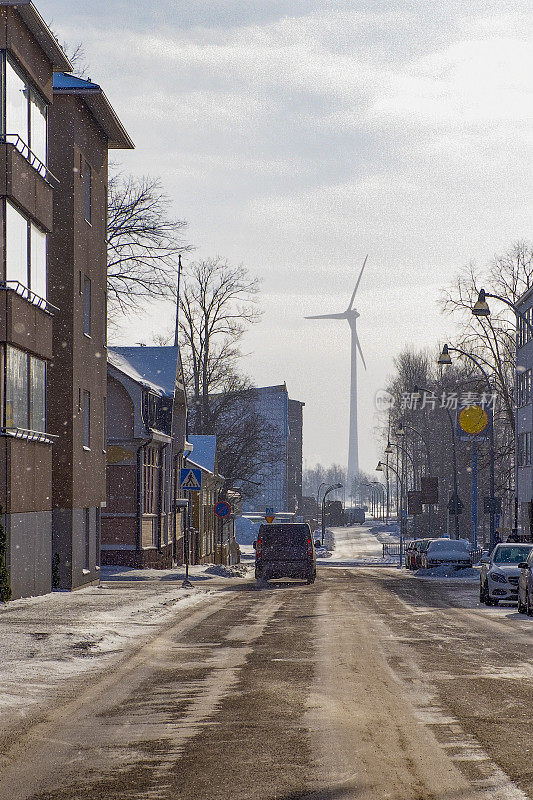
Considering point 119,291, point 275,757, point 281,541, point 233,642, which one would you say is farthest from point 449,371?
point 275,757

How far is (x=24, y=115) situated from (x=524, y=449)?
4041 cm

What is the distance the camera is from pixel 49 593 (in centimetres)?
2505

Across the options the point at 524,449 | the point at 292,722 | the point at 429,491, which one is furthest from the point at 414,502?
the point at 292,722

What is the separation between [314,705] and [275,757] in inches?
83.6

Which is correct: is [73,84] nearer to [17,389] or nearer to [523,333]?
[17,389]

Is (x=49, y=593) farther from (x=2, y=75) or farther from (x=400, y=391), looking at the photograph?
(x=400, y=391)

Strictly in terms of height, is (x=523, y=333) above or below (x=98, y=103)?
below

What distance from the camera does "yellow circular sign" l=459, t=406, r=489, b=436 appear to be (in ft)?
155

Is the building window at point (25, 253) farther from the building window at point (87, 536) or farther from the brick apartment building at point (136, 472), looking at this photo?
the brick apartment building at point (136, 472)

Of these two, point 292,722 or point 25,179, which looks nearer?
point 292,722

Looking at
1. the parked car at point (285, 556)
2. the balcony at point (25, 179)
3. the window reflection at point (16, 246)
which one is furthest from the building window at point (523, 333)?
the window reflection at point (16, 246)

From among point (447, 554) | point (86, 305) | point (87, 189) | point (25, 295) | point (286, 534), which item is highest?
point (87, 189)

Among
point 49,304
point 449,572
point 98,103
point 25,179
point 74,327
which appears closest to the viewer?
point 25,179

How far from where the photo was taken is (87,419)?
29875 millimetres
